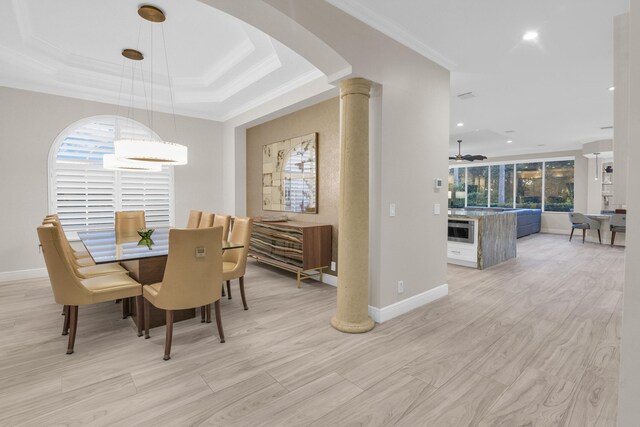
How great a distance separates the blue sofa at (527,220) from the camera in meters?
9.08

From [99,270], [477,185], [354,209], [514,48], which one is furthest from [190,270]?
[477,185]

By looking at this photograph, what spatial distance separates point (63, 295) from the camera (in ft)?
8.12

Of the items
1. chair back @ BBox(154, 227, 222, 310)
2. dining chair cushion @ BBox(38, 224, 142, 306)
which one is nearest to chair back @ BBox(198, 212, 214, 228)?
dining chair cushion @ BBox(38, 224, 142, 306)

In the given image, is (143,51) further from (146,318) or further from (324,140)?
(146,318)

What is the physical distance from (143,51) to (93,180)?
232cm

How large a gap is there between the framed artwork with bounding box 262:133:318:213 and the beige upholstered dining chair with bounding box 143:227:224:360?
240 cm

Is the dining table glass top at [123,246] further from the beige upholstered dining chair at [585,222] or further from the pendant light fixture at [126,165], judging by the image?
the beige upholstered dining chair at [585,222]

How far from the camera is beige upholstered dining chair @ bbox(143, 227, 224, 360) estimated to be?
2.38 metres

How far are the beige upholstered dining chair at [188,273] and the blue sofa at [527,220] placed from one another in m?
8.35

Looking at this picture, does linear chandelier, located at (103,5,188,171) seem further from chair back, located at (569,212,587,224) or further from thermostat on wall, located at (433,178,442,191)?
chair back, located at (569,212,587,224)

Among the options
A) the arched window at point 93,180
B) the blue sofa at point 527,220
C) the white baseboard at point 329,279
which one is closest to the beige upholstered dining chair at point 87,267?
the arched window at point 93,180

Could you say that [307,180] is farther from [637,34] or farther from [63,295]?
[637,34]

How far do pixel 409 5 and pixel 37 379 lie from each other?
3892mm

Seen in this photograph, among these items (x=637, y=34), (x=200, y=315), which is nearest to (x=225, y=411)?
(x=200, y=315)
